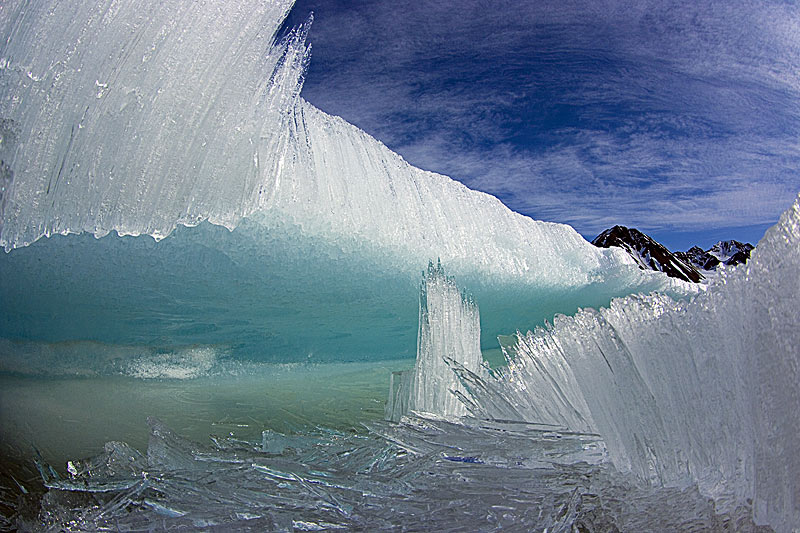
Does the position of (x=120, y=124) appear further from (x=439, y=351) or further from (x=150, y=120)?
(x=439, y=351)

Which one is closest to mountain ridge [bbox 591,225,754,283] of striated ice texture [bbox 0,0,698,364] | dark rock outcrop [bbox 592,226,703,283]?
dark rock outcrop [bbox 592,226,703,283]

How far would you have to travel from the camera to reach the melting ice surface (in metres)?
0.86

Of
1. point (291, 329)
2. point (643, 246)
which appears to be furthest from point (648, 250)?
point (291, 329)

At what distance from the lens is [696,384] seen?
2.99ft

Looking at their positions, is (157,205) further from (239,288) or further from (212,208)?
(239,288)

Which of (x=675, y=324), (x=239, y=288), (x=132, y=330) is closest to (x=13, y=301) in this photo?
(x=132, y=330)

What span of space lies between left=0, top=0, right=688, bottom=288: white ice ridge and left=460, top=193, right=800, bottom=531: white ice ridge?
3.23 ft

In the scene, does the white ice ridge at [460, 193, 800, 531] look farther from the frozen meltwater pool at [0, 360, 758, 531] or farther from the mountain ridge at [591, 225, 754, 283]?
the mountain ridge at [591, 225, 754, 283]

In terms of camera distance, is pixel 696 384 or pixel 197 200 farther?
pixel 197 200

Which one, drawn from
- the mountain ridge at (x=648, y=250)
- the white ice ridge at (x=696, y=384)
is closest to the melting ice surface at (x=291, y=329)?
the white ice ridge at (x=696, y=384)

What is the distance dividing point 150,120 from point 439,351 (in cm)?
117

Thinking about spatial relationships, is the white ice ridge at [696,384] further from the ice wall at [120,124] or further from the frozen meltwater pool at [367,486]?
the ice wall at [120,124]

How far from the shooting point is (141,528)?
35.3 inches

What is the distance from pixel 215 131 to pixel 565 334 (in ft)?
4.03
